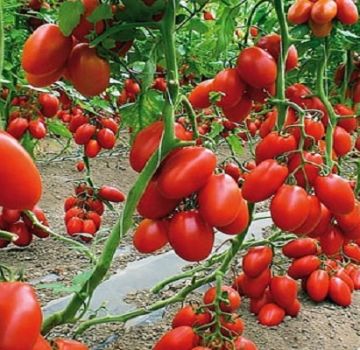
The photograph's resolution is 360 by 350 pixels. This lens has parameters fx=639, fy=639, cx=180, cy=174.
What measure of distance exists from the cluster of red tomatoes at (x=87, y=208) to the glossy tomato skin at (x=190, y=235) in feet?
5.45

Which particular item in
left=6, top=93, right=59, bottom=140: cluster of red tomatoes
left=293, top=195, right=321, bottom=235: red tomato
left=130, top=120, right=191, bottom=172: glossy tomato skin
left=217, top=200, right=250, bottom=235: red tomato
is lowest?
left=6, top=93, right=59, bottom=140: cluster of red tomatoes

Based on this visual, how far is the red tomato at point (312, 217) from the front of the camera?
102 cm

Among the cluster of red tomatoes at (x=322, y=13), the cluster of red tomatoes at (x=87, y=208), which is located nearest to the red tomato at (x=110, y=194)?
the cluster of red tomatoes at (x=87, y=208)

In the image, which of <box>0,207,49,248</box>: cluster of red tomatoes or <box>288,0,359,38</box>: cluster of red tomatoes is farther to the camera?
<box>0,207,49,248</box>: cluster of red tomatoes

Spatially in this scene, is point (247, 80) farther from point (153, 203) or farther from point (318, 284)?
point (318, 284)

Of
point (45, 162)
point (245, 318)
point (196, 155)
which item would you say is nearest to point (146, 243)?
point (196, 155)

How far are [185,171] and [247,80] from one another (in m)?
0.31

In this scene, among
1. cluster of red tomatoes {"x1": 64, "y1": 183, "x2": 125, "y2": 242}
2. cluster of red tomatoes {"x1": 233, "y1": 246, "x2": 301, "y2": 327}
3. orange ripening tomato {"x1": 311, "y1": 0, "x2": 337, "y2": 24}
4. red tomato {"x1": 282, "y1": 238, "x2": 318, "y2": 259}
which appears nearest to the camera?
orange ripening tomato {"x1": 311, "y1": 0, "x2": 337, "y2": 24}

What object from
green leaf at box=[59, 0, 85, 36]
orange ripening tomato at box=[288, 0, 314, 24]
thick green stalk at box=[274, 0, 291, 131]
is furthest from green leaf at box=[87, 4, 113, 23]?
orange ripening tomato at box=[288, 0, 314, 24]

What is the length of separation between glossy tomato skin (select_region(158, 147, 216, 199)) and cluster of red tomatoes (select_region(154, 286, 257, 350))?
38 centimetres

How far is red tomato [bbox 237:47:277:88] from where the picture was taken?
1017 mm

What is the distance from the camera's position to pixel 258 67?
1.02m

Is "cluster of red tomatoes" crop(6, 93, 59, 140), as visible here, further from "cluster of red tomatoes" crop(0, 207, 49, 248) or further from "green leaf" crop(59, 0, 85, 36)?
"green leaf" crop(59, 0, 85, 36)

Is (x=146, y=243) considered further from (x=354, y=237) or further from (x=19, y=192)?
(x=354, y=237)
